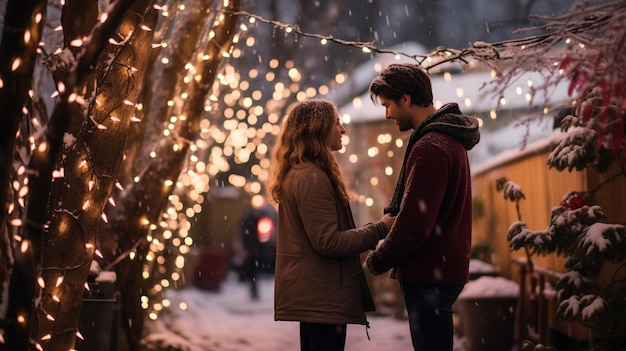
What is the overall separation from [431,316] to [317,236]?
2.18 feet

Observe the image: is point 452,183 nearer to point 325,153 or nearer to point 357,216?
point 325,153

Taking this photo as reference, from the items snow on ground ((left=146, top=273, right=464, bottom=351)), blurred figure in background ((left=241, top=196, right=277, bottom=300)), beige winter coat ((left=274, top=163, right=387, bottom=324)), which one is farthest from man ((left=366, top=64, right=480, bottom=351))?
blurred figure in background ((left=241, top=196, right=277, bottom=300))

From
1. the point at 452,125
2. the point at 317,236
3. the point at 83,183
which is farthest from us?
the point at 83,183

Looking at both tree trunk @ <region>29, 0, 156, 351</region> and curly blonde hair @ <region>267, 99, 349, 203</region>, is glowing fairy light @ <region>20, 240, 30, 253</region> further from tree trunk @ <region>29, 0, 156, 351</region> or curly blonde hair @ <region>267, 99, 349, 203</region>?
curly blonde hair @ <region>267, 99, 349, 203</region>

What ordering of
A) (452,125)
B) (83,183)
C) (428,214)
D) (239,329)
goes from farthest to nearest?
(239,329), (83,183), (452,125), (428,214)

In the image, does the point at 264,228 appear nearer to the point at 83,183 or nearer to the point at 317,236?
the point at 83,183

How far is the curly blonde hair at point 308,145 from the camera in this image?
168 inches

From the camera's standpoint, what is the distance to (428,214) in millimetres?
3777

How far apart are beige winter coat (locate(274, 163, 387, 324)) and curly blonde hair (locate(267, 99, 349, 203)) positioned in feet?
0.19

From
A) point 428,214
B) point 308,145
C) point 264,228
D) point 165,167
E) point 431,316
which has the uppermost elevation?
point 165,167

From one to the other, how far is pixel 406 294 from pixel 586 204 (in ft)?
9.33

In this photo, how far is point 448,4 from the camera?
27.7m

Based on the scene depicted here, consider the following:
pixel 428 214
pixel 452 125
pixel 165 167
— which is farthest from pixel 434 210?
pixel 165 167

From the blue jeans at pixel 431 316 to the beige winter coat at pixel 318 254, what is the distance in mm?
385
